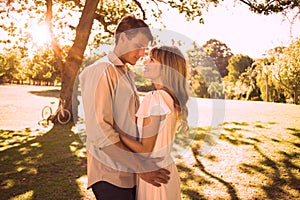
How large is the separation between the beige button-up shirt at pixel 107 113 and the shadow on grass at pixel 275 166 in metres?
4.23

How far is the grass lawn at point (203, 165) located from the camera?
19.1 feet

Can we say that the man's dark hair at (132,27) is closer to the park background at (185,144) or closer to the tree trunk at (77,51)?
the park background at (185,144)

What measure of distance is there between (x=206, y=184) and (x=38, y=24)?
43.1 feet

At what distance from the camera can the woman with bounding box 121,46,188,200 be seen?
210 cm

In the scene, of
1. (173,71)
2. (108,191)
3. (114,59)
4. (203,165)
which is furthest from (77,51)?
(108,191)

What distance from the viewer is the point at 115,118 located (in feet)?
7.06

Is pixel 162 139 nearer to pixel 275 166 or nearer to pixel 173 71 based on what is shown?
pixel 173 71

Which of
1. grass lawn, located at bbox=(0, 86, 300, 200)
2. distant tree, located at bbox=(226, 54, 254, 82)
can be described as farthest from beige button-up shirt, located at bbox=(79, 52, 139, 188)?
distant tree, located at bbox=(226, 54, 254, 82)

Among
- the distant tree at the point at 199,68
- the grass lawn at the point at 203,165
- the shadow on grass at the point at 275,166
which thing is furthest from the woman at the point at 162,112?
the shadow on grass at the point at 275,166

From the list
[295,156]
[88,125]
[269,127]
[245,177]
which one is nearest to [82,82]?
[88,125]

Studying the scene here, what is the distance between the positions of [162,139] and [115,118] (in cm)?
37

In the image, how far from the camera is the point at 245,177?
662 centimetres

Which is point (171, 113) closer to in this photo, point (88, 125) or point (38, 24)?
point (88, 125)

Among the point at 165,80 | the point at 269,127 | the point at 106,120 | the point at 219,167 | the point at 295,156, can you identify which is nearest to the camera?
the point at 106,120
